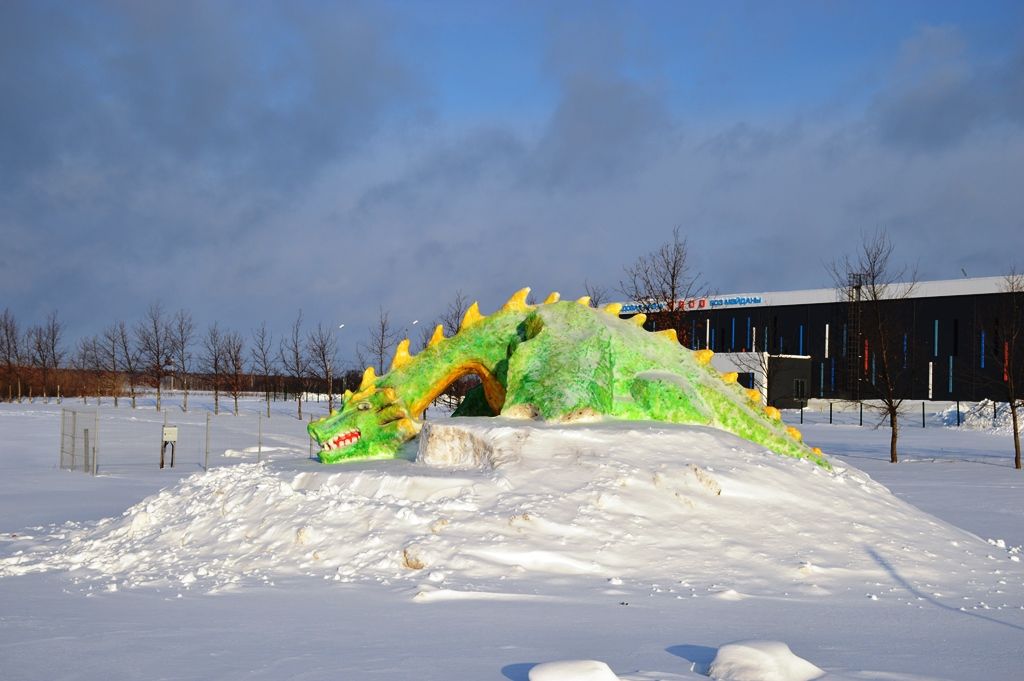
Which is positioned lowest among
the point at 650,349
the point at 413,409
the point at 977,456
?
the point at 977,456

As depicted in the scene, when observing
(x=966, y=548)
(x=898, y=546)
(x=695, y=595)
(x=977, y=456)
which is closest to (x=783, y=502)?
(x=898, y=546)

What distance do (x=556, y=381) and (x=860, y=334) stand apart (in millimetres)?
34544

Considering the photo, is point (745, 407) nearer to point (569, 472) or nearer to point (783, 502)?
point (783, 502)

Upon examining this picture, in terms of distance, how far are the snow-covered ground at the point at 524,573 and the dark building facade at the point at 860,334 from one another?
105ft

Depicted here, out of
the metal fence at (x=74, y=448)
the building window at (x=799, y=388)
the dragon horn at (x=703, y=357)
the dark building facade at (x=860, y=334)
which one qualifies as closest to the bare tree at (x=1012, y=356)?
the dark building facade at (x=860, y=334)

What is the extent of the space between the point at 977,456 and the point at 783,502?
1817 cm

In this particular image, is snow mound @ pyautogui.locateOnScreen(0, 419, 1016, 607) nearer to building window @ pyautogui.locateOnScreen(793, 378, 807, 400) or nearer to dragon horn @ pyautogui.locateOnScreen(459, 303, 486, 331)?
dragon horn @ pyautogui.locateOnScreen(459, 303, 486, 331)

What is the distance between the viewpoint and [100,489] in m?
15.7

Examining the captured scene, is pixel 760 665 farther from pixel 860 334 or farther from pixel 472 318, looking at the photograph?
pixel 860 334

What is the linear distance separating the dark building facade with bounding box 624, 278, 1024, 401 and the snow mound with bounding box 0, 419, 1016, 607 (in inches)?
1253

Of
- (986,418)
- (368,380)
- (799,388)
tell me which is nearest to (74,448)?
(368,380)

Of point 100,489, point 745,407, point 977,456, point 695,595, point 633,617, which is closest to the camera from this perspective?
point 633,617

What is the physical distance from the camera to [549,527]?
7.44 m

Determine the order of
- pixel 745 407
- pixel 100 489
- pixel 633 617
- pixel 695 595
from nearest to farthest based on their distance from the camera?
1. pixel 633 617
2. pixel 695 595
3. pixel 745 407
4. pixel 100 489
